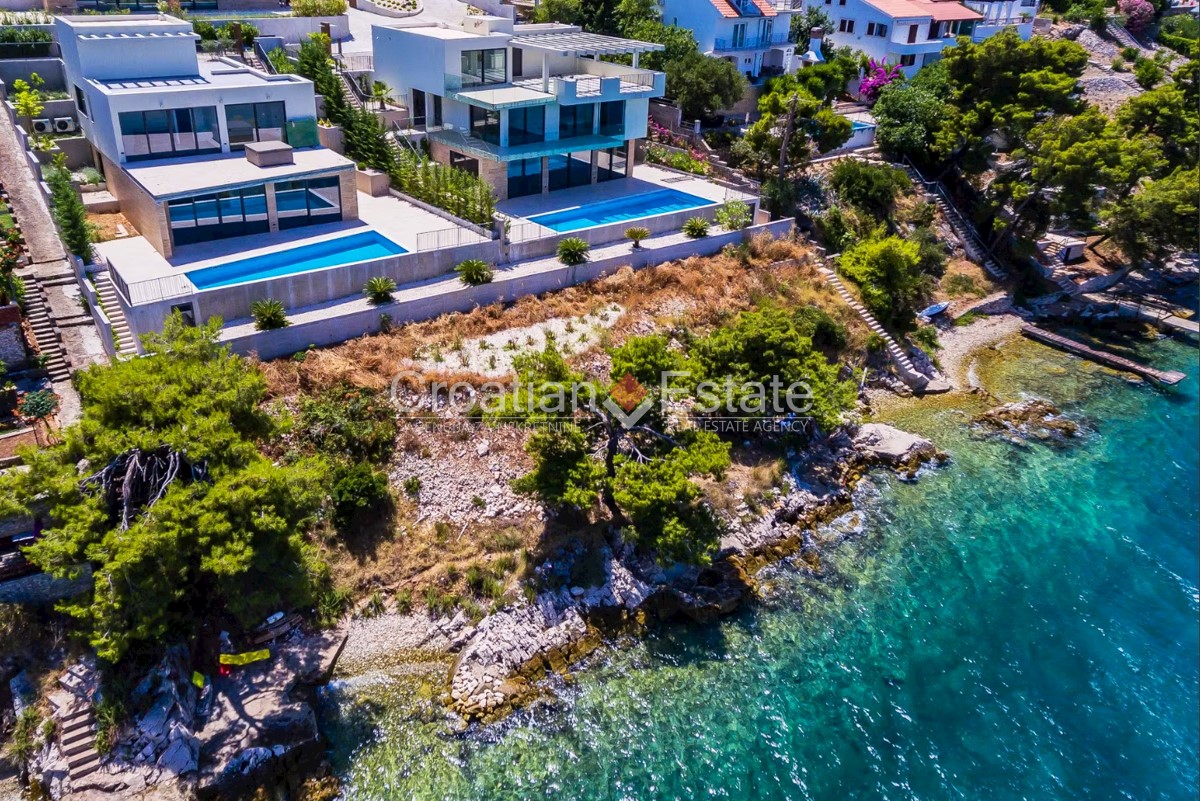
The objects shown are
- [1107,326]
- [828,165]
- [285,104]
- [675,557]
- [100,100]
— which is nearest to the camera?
[675,557]

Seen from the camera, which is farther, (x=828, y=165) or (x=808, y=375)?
(x=828, y=165)

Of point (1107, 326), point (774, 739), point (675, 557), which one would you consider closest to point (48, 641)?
point (675, 557)

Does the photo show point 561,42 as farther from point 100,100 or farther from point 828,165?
point 100,100

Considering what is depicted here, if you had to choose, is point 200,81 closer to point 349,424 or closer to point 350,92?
point 350,92

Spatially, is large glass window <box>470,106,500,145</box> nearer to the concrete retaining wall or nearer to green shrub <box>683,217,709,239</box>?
the concrete retaining wall

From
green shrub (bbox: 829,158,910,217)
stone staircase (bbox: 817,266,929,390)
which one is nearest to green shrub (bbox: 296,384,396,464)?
stone staircase (bbox: 817,266,929,390)

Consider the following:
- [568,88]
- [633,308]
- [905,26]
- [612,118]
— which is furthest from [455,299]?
[905,26]

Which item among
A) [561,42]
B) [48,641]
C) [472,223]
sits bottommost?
[48,641]
